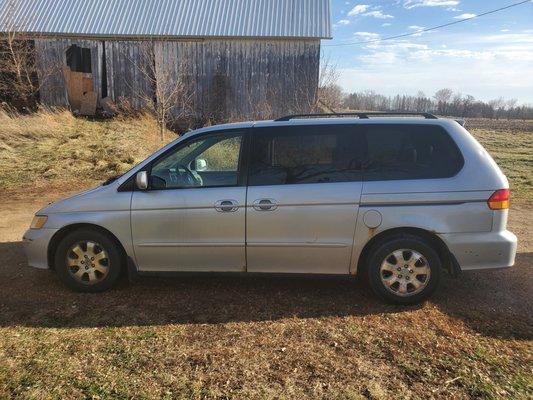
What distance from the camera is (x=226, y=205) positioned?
440 centimetres

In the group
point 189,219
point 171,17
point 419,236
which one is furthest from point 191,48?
point 419,236

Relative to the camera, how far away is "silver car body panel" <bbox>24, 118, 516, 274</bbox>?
425 centimetres

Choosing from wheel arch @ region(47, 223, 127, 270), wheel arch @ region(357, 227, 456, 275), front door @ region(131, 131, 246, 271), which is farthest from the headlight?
wheel arch @ region(357, 227, 456, 275)

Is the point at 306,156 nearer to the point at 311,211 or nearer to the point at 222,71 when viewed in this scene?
the point at 311,211

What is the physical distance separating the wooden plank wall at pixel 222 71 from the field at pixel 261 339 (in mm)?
15185

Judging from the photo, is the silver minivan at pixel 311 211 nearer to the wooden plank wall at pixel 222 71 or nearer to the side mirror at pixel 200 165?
the side mirror at pixel 200 165

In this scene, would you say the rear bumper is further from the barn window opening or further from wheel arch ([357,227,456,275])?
the barn window opening

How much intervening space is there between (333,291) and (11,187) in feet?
30.1

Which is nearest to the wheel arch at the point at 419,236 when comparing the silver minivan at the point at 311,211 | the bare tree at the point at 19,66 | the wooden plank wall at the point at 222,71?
the silver minivan at the point at 311,211

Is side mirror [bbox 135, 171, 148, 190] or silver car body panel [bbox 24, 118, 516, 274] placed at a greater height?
side mirror [bbox 135, 171, 148, 190]

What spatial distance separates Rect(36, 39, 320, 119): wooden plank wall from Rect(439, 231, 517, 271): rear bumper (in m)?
15.6

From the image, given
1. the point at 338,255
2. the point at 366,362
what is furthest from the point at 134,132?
the point at 366,362

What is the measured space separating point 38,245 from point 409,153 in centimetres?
380

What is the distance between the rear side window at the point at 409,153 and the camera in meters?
4.32
